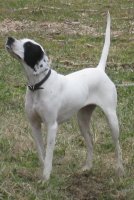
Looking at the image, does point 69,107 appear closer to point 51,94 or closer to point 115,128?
point 51,94

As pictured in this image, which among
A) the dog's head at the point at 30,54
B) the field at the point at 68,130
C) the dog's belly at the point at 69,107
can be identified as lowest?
the field at the point at 68,130

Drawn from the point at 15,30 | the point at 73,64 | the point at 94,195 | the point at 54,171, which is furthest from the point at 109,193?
the point at 15,30

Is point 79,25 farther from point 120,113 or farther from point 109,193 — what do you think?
point 109,193

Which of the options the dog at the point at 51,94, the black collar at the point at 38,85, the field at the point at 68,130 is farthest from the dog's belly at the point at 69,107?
the field at the point at 68,130

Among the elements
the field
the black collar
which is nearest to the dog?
the black collar

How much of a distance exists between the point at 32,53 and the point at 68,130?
2384 mm

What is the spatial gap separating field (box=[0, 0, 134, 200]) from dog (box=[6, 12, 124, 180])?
22 cm

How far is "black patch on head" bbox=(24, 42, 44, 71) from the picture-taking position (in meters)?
6.00

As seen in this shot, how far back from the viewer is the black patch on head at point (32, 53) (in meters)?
6.00

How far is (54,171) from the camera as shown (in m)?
6.82

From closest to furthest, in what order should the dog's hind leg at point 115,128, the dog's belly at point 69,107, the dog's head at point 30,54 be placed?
the dog's head at point 30,54, the dog's belly at point 69,107, the dog's hind leg at point 115,128

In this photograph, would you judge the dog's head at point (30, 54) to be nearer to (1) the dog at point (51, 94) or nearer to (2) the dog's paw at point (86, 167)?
(1) the dog at point (51, 94)

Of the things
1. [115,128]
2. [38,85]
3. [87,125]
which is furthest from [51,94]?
[87,125]

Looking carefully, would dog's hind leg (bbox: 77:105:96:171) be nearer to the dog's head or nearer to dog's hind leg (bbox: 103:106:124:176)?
dog's hind leg (bbox: 103:106:124:176)
